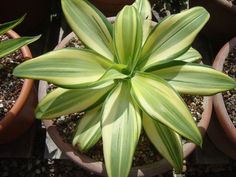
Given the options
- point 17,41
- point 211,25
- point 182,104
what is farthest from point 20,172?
point 211,25

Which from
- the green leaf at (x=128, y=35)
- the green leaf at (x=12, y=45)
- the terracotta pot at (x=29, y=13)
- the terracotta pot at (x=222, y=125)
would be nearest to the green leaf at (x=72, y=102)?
the green leaf at (x=128, y=35)

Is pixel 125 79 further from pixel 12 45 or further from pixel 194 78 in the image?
pixel 12 45

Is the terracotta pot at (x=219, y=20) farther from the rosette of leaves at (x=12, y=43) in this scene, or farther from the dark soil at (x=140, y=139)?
the rosette of leaves at (x=12, y=43)

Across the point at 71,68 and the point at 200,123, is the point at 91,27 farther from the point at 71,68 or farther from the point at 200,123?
the point at 200,123

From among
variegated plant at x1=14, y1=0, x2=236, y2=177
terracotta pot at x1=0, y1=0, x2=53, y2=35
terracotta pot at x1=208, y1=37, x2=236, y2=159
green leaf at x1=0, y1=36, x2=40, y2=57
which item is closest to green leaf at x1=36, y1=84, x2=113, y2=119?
variegated plant at x1=14, y1=0, x2=236, y2=177

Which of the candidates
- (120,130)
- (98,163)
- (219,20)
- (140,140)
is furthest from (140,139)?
(219,20)

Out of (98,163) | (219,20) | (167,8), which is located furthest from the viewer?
(167,8)
